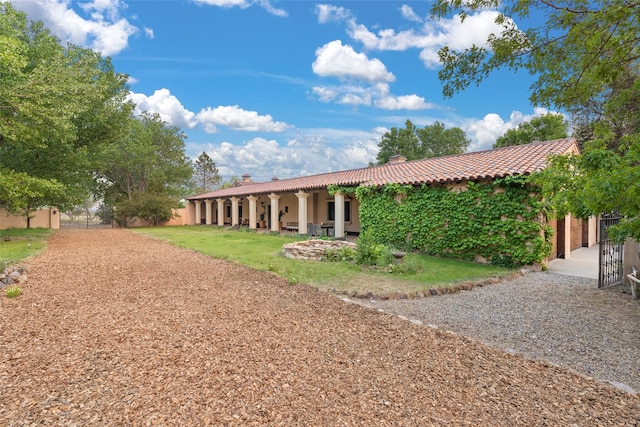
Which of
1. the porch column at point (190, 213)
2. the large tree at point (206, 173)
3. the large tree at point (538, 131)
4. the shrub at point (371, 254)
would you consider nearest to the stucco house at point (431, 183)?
the shrub at point (371, 254)

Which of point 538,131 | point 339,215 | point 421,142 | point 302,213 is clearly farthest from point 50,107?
point 421,142

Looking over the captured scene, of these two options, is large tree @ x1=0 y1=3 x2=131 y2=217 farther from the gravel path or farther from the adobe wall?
the gravel path

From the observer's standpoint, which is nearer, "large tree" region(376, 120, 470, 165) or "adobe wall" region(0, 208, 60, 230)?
"adobe wall" region(0, 208, 60, 230)

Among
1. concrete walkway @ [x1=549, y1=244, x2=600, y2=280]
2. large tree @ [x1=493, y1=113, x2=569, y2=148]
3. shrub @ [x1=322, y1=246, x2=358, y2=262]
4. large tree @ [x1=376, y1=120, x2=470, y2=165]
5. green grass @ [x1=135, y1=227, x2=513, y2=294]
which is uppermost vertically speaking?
large tree @ [x1=376, y1=120, x2=470, y2=165]

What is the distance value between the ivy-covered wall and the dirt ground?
5727mm

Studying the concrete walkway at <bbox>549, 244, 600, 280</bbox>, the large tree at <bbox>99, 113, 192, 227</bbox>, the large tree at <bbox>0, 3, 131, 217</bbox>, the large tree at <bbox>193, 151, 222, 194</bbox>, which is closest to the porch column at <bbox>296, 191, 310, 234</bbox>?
the large tree at <bbox>0, 3, 131, 217</bbox>

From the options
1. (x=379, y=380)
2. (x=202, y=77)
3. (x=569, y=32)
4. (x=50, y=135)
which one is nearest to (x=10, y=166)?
(x=50, y=135)

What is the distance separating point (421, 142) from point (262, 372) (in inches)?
2012

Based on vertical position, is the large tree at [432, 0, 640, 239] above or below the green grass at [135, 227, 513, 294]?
above

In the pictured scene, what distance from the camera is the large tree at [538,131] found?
29078 mm

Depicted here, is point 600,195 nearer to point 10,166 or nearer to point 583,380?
point 583,380

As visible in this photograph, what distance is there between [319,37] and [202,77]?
19.8 feet

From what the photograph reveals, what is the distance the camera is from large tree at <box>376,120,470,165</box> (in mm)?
47219

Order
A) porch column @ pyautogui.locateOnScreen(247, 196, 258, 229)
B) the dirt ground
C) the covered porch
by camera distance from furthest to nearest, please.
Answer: porch column @ pyautogui.locateOnScreen(247, 196, 258, 229) → the covered porch → the dirt ground
